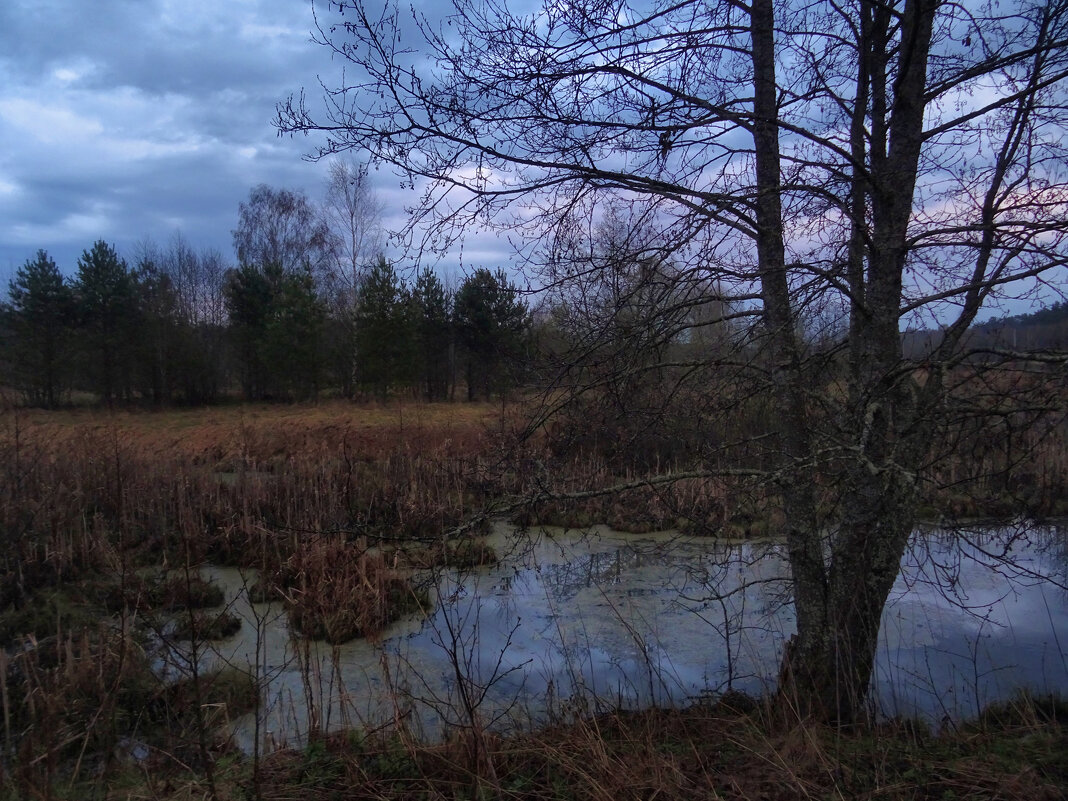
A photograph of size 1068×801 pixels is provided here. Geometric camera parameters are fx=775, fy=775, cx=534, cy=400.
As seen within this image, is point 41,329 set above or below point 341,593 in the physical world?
above

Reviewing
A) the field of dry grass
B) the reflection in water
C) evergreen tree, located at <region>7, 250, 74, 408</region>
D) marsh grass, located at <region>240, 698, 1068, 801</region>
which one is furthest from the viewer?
evergreen tree, located at <region>7, 250, 74, 408</region>

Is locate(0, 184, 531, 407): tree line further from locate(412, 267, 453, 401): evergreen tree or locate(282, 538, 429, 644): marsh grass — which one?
locate(282, 538, 429, 644): marsh grass

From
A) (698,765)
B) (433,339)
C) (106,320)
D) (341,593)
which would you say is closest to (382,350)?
(433,339)

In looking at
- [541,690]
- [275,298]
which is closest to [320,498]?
[541,690]

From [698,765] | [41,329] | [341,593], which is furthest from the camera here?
[41,329]

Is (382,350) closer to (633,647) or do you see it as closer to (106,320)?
(106,320)

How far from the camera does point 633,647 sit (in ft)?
20.8

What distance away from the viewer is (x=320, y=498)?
10.3m

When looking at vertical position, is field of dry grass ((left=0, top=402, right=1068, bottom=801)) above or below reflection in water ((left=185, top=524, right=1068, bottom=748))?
above

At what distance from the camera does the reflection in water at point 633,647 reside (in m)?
4.76

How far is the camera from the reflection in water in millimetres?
4762

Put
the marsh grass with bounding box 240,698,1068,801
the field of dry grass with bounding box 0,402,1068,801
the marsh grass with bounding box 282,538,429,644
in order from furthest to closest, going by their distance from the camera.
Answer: the marsh grass with bounding box 282,538,429,644 → the field of dry grass with bounding box 0,402,1068,801 → the marsh grass with bounding box 240,698,1068,801

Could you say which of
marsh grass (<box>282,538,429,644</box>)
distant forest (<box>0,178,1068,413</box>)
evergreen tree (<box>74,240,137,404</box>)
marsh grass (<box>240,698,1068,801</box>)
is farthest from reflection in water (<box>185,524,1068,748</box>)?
evergreen tree (<box>74,240,137,404</box>)

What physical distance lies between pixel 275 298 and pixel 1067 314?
26307 mm
